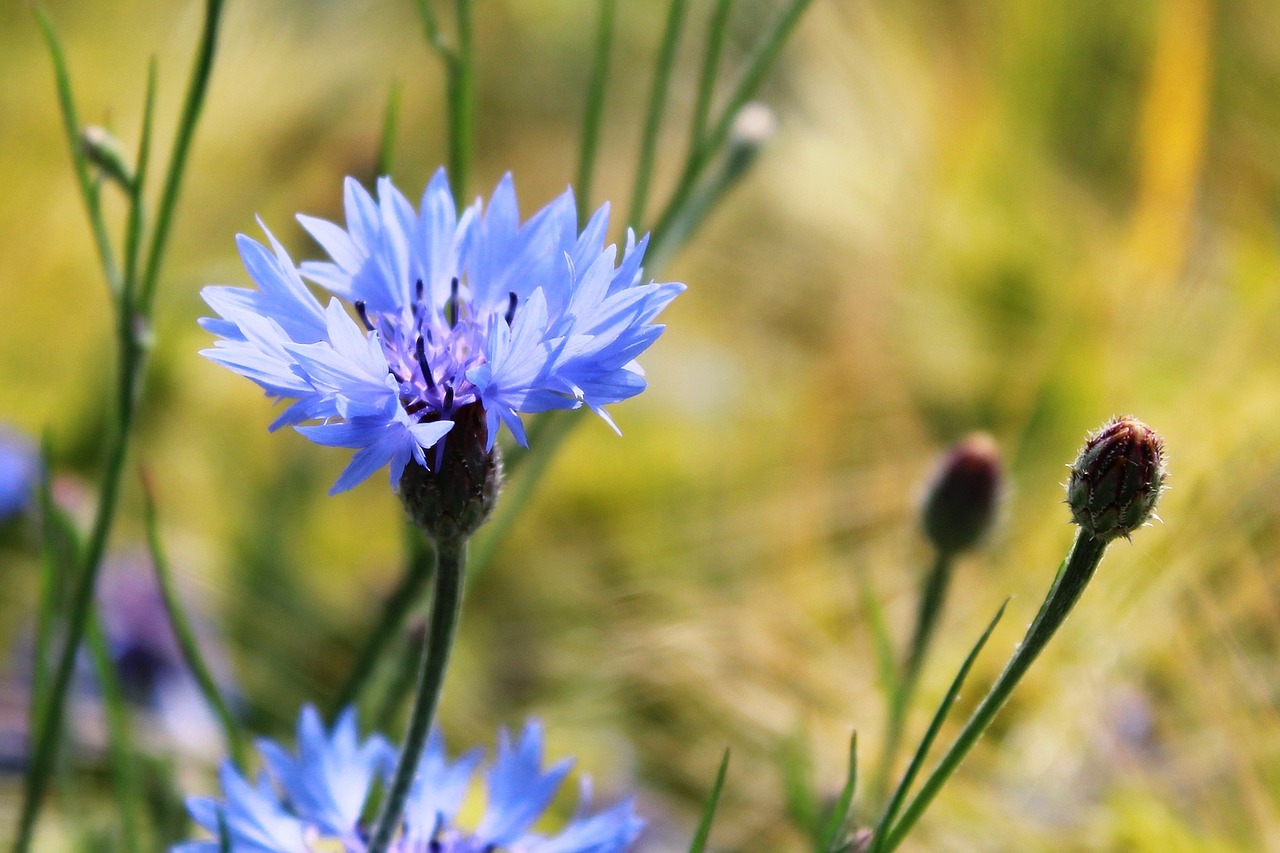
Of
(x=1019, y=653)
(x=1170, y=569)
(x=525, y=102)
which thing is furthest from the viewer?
(x=525, y=102)

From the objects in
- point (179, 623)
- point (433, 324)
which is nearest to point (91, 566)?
point (179, 623)

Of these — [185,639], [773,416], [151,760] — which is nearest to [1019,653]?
[185,639]

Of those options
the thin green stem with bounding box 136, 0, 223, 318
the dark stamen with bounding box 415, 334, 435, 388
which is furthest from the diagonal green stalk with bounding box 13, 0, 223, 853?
the dark stamen with bounding box 415, 334, 435, 388

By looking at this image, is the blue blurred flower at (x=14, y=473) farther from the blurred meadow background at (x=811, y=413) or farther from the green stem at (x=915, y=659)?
the green stem at (x=915, y=659)

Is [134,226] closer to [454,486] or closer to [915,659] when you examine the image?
[454,486]

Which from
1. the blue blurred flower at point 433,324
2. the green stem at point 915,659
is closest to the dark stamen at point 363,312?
the blue blurred flower at point 433,324

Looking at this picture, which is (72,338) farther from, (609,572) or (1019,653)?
(1019,653)
